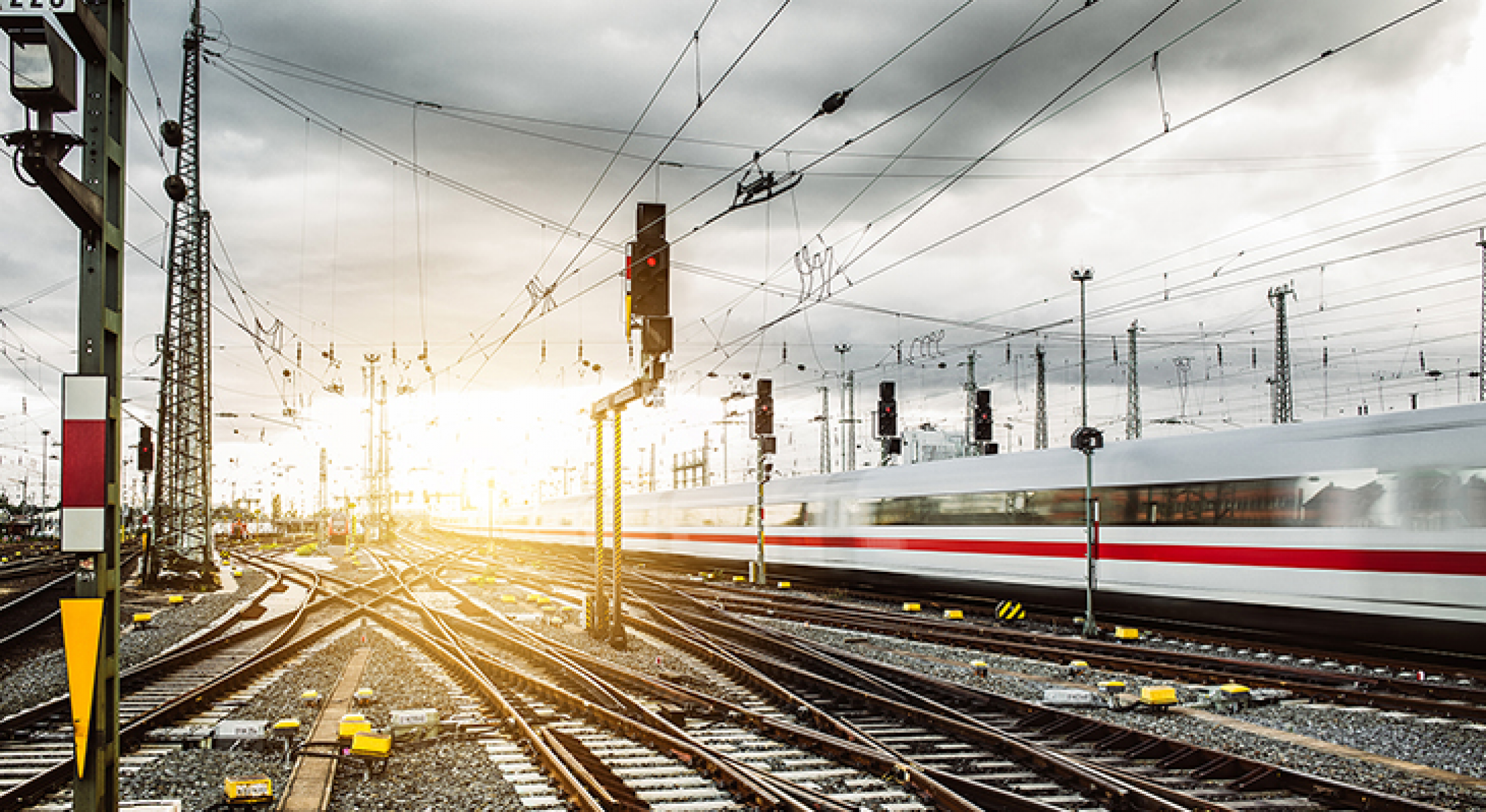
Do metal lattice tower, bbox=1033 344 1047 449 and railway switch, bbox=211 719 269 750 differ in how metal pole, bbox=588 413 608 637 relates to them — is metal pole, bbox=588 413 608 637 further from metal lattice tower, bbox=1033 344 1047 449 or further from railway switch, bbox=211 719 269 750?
metal lattice tower, bbox=1033 344 1047 449

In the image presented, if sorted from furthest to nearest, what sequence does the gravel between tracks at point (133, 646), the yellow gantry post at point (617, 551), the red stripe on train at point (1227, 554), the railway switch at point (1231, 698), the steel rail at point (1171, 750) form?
1. the yellow gantry post at point (617, 551)
2. the red stripe on train at point (1227, 554)
3. the gravel between tracks at point (133, 646)
4. the railway switch at point (1231, 698)
5. the steel rail at point (1171, 750)

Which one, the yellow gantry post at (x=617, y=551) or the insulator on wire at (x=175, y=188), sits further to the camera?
the insulator on wire at (x=175, y=188)

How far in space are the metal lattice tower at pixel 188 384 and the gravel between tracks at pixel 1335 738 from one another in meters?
22.7

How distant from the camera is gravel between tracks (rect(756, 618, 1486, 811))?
709cm

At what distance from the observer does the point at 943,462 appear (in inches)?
843

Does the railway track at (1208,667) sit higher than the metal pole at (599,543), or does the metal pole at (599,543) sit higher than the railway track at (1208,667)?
the metal pole at (599,543)

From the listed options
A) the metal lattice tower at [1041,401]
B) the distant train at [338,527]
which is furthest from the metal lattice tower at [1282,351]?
the distant train at [338,527]

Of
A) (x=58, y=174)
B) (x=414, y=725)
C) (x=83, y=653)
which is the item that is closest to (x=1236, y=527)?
(x=414, y=725)

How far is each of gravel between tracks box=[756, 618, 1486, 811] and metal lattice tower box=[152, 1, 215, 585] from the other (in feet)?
74.6

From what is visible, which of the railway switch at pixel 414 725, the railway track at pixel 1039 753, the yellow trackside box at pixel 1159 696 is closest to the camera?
the railway track at pixel 1039 753

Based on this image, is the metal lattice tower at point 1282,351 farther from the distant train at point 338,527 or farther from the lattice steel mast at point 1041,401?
the distant train at point 338,527

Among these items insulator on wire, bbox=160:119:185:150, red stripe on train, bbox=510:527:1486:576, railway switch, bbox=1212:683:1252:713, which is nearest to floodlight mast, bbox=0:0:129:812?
railway switch, bbox=1212:683:1252:713

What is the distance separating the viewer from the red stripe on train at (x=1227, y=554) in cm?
1144

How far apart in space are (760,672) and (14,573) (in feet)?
106
